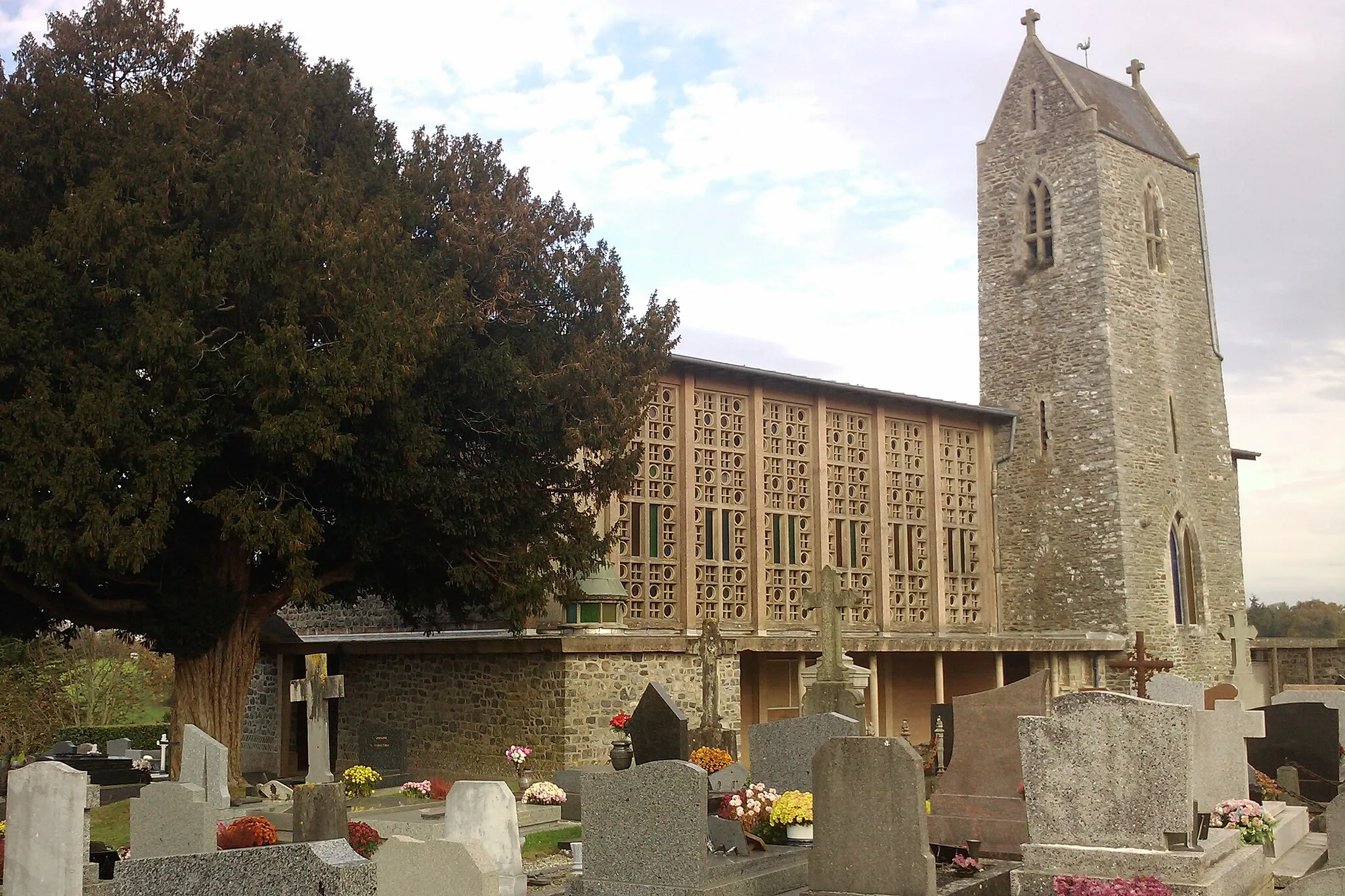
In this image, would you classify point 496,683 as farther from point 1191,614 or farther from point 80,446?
point 1191,614

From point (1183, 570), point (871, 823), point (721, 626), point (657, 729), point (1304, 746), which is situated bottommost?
point (1304, 746)

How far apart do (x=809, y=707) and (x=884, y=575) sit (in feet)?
35.6

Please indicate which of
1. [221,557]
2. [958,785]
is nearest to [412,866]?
[958,785]

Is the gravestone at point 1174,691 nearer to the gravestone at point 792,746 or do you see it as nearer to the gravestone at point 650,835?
the gravestone at point 792,746

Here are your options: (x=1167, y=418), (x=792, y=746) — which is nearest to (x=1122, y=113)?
(x=1167, y=418)

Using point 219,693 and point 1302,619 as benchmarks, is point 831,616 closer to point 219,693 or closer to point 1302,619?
point 219,693

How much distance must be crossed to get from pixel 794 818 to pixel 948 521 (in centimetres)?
1817

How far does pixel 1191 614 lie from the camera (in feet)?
93.7

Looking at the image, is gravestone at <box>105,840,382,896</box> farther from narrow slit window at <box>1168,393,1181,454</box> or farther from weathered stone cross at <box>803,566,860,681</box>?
narrow slit window at <box>1168,393,1181,454</box>

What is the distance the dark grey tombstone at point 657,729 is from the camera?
1268 cm

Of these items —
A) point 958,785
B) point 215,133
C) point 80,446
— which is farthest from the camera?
point 215,133

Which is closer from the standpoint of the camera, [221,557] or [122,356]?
[122,356]

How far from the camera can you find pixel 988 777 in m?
10.9

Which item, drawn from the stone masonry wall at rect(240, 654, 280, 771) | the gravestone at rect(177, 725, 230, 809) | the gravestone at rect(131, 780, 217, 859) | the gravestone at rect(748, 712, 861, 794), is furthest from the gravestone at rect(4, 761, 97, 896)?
the stone masonry wall at rect(240, 654, 280, 771)
